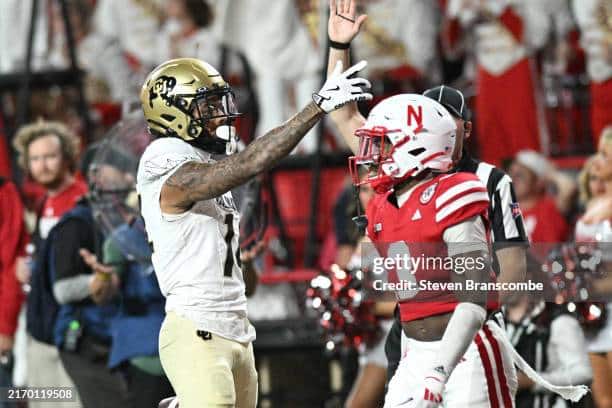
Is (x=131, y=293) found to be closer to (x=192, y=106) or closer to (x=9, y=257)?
(x=9, y=257)

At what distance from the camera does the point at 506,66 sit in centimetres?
1120

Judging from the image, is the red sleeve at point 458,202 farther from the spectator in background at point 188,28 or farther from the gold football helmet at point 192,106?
the spectator in background at point 188,28

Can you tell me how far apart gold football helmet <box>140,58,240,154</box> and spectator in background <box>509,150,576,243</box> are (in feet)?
12.1

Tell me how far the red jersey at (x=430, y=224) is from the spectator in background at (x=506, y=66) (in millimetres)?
4956

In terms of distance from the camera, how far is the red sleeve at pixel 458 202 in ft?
19.6

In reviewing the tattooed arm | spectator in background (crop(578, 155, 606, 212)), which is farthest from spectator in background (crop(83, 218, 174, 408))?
spectator in background (crop(578, 155, 606, 212))

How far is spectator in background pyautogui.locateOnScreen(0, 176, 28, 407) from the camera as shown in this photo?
9.23m

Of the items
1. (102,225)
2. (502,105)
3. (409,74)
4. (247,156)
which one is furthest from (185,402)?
(409,74)

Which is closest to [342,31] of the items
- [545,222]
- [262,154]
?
[262,154]

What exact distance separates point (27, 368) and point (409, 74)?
4191 millimetres

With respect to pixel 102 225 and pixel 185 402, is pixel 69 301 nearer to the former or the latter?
pixel 102 225

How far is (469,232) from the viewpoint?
598 centimetres

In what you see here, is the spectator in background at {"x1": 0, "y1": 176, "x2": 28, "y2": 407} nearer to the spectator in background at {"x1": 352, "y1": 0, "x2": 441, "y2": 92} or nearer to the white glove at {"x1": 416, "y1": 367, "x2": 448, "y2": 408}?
the spectator in background at {"x1": 352, "y1": 0, "x2": 441, "y2": 92}

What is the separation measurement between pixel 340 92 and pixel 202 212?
2.52 feet
